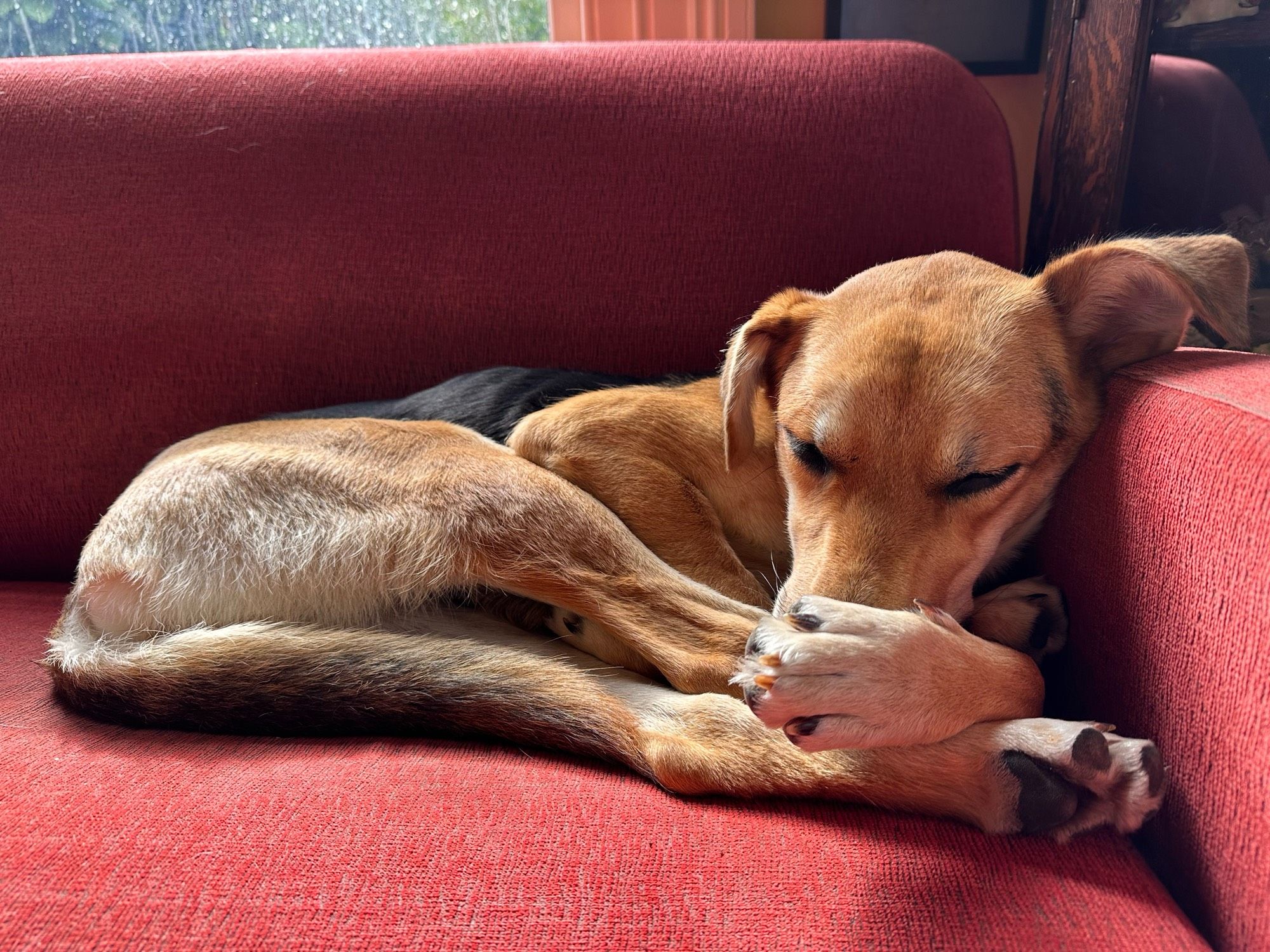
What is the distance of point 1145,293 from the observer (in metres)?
1.48

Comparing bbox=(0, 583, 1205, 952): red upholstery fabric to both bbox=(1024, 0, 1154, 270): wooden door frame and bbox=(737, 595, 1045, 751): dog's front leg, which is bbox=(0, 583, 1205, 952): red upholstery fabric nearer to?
bbox=(737, 595, 1045, 751): dog's front leg

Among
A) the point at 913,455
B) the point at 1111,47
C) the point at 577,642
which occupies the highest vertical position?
the point at 1111,47

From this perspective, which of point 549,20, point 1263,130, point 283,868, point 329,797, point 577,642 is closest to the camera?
point 283,868

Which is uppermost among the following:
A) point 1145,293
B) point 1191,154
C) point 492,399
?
point 1191,154

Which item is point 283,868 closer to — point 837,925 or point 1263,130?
point 837,925

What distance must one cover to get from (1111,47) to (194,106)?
7.82 feet

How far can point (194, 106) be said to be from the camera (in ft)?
7.34

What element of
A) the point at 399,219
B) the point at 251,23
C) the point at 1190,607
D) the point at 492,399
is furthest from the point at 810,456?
the point at 251,23

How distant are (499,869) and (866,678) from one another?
566mm

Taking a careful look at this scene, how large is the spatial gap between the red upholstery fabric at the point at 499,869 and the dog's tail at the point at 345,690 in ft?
0.29

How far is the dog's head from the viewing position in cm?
138

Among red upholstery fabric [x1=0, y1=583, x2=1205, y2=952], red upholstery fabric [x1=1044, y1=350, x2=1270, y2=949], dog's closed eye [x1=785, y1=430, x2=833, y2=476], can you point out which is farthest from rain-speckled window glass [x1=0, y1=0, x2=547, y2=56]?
red upholstery fabric [x1=0, y1=583, x2=1205, y2=952]

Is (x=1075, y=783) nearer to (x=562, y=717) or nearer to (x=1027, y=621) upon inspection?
(x=1027, y=621)

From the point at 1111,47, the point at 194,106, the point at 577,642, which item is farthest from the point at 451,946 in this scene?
the point at 1111,47
